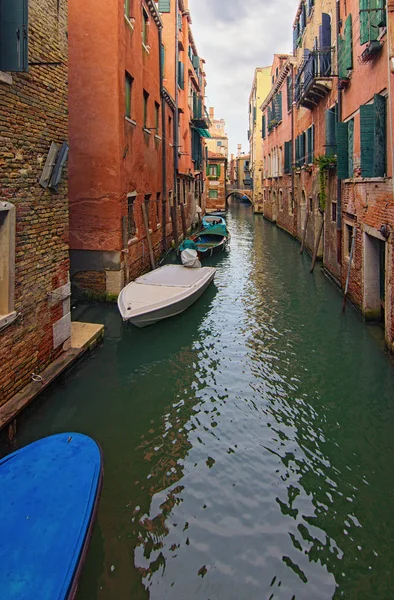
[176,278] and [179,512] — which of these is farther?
[176,278]

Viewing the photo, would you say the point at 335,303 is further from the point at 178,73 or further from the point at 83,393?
the point at 178,73

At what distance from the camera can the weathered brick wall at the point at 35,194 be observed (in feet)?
19.2

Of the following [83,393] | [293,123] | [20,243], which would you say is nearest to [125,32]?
[20,243]

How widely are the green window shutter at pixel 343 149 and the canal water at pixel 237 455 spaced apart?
3.80 meters

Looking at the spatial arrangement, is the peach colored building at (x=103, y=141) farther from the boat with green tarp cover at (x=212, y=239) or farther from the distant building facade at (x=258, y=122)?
the distant building facade at (x=258, y=122)

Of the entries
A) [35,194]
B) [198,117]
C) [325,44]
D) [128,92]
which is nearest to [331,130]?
[325,44]

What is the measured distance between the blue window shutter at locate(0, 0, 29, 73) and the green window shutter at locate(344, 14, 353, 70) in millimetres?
8010

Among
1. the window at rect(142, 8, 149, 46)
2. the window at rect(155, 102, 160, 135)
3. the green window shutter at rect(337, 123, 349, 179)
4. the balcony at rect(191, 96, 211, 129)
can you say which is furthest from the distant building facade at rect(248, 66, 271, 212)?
the green window shutter at rect(337, 123, 349, 179)

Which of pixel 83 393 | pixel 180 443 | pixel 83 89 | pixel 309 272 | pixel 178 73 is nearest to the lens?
pixel 180 443

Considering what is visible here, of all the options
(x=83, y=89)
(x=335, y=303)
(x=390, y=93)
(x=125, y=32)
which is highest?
(x=125, y=32)

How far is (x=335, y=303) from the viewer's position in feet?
40.4

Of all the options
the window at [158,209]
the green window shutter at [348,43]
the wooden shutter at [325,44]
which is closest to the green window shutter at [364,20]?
the green window shutter at [348,43]

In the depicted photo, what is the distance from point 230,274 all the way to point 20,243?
1109 centimetres

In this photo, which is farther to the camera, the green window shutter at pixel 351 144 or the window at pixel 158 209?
the window at pixel 158 209
